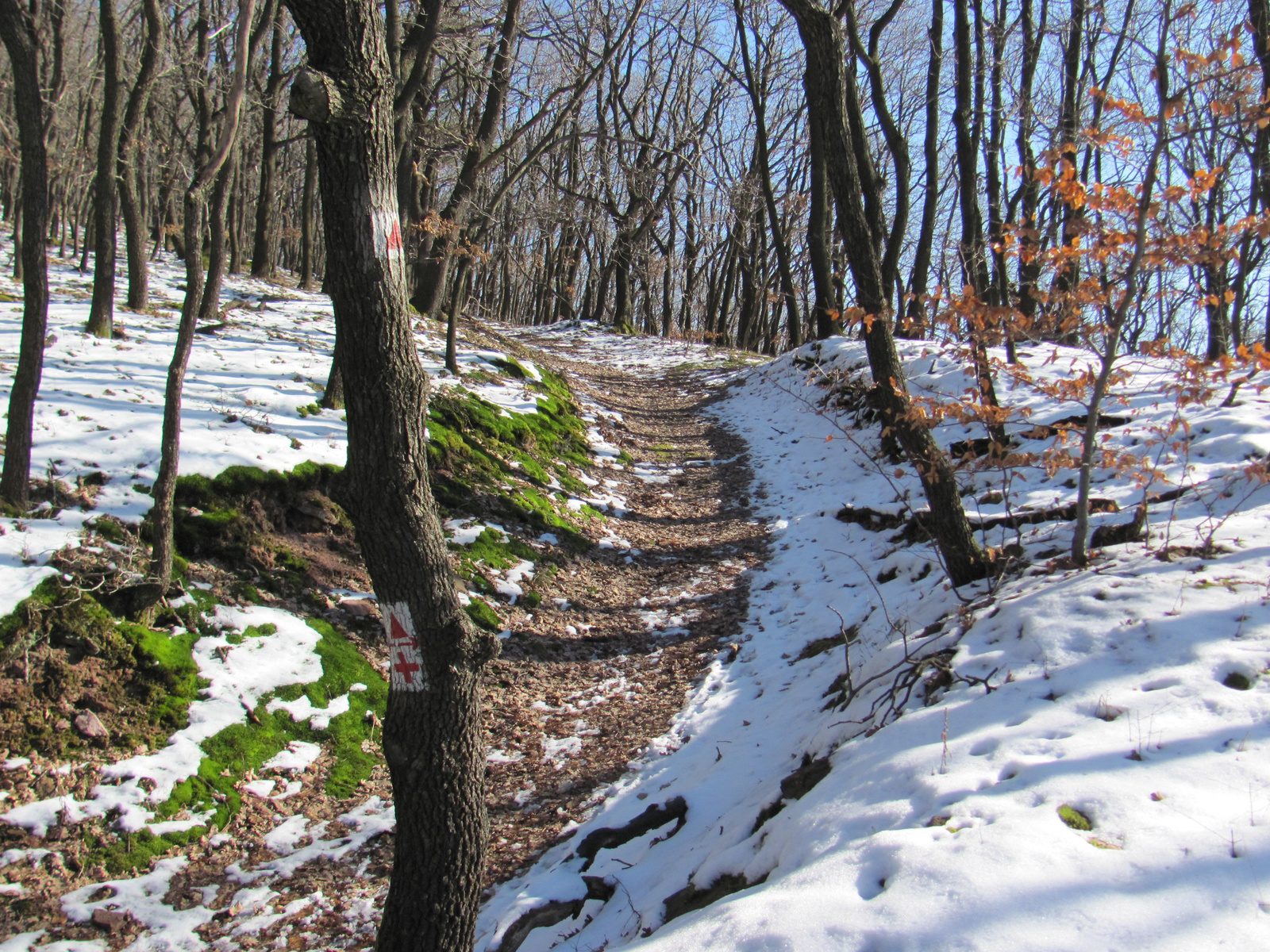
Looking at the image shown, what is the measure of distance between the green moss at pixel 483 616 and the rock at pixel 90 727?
234 centimetres

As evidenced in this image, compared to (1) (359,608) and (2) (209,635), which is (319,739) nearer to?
(2) (209,635)

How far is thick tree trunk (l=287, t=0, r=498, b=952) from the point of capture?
2537 mm

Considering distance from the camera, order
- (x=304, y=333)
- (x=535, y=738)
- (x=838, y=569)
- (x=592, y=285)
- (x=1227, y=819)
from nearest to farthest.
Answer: (x=1227, y=819)
(x=535, y=738)
(x=838, y=569)
(x=304, y=333)
(x=592, y=285)

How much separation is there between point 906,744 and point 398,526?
2.35 meters

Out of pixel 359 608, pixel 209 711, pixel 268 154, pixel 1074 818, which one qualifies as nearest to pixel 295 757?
pixel 209 711

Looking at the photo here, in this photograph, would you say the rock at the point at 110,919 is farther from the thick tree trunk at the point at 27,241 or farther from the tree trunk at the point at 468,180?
the tree trunk at the point at 468,180

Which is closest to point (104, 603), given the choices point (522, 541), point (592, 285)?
point (522, 541)

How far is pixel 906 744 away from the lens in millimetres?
3045

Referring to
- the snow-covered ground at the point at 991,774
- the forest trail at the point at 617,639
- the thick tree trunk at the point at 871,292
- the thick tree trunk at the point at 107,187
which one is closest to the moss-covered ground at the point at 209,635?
the forest trail at the point at 617,639

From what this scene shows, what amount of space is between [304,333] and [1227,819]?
34.7 feet

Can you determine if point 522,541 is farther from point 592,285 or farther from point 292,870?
point 592,285

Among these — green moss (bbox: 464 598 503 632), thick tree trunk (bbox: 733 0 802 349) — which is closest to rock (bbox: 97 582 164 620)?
green moss (bbox: 464 598 503 632)

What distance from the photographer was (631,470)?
33.7 ft

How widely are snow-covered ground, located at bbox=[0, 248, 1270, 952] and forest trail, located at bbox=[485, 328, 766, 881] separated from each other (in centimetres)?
18
